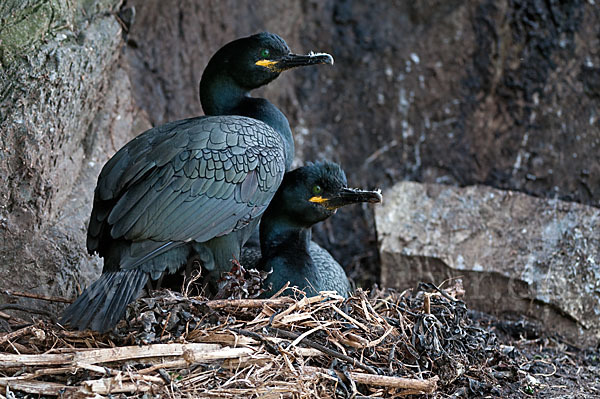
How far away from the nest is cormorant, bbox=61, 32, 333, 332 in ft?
0.58

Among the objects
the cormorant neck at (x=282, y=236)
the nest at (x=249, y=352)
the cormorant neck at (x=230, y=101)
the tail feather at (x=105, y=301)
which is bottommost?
the nest at (x=249, y=352)

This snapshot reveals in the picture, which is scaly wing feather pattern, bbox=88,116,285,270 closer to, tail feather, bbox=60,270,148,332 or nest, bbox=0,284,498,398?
tail feather, bbox=60,270,148,332

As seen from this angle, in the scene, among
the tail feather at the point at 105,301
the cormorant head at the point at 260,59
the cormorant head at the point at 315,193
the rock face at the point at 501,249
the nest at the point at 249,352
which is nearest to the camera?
the nest at the point at 249,352

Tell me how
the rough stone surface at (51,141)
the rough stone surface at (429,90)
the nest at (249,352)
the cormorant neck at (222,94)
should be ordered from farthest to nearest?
the rough stone surface at (429,90)
the cormorant neck at (222,94)
the rough stone surface at (51,141)
the nest at (249,352)

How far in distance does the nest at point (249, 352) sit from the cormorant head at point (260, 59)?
1287 mm

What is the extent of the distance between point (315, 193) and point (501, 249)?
1.67 metres

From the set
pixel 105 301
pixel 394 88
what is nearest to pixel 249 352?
pixel 105 301

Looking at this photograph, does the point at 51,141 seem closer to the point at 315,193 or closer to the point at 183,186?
the point at 183,186

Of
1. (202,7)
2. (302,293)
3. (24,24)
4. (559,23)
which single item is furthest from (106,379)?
(559,23)

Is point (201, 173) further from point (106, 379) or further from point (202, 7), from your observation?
point (202, 7)

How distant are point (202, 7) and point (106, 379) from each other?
3581 mm

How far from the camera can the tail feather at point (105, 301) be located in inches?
118

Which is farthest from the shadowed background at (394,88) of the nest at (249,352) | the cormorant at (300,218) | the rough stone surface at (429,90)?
the nest at (249,352)

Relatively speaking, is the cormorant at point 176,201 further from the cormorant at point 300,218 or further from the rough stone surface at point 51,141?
the rough stone surface at point 51,141
